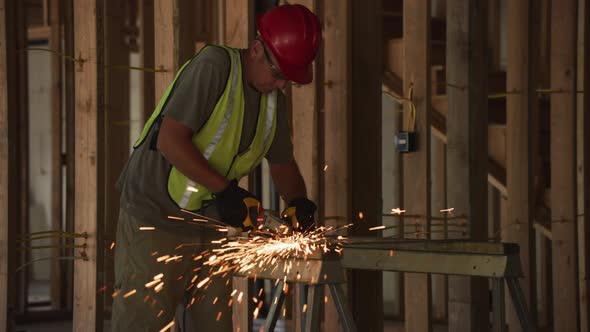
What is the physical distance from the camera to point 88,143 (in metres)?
4.19

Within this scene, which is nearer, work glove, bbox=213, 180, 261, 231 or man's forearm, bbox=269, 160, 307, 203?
work glove, bbox=213, 180, 261, 231

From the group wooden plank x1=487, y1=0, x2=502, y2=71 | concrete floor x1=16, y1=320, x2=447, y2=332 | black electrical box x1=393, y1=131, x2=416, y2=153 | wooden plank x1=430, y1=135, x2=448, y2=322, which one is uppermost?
wooden plank x1=487, y1=0, x2=502, y2=71

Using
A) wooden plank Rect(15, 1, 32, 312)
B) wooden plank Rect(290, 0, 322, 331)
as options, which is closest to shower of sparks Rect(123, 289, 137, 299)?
wooden plank Rect(290, 0, 322, 331)

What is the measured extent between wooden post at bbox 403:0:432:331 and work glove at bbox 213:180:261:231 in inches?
57.5

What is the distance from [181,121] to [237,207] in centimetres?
33

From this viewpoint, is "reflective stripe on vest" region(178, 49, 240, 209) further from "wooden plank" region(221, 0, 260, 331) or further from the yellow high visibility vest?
"wooden plank" region(221, 0, 260, 331)

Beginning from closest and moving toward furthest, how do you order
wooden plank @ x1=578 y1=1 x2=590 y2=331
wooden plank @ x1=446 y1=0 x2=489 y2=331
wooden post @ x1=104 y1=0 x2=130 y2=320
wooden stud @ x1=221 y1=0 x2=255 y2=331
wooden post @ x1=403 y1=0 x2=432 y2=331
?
1. wooden plank @ x1=446 y1=0 x2=489 y2=331
2. wooden stud @ x1=221 y1=0 x2=255 y2=331
3. wooden post @ x1=403 y1=0 x2=432 y2=331
4. wooden plank @ x1=578 y1=1 x2=590 y2=331
5. wooden post @ x1=104 y1=0 x2=130 y2=320

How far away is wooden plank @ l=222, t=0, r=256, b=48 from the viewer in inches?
163

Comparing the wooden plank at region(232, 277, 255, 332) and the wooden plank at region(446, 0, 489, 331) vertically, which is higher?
the wooden plank at region(446, 0, 489, 331)

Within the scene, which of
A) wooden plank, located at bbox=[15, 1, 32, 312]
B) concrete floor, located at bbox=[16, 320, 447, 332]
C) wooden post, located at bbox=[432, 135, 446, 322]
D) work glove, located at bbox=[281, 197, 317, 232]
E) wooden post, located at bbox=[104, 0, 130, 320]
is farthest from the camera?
wooden plank, located at bbox=[15, 1, 32, 312]

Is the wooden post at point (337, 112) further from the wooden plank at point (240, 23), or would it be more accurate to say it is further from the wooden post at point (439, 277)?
the wooden post at point (439, 277)

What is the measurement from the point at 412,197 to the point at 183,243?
1513mm

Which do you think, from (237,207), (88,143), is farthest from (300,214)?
(88,143)

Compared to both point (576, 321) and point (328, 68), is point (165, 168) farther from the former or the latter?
point (576, 321)
